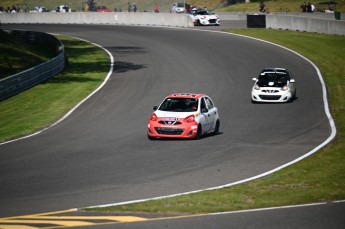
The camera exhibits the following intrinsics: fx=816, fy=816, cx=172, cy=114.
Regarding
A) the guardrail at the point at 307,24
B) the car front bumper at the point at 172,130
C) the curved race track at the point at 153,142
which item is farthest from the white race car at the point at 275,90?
the guardrail at the point at 307,24

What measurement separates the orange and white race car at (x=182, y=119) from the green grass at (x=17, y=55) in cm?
2203

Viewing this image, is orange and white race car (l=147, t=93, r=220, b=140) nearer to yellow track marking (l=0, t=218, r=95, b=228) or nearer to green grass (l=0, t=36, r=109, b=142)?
green grass (l=0, t=36, r=109, b=142)

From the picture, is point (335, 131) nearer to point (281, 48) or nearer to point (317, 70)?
point (317, 70)

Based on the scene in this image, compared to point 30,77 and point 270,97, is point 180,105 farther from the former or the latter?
point 30,77

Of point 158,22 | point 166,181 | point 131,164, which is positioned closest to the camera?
point 166,181

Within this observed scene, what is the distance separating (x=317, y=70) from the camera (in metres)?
48.1

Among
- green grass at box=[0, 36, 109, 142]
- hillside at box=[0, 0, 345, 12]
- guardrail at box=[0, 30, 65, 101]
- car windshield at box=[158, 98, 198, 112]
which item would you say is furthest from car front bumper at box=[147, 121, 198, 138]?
hillside at box=[0, 0, 345, 12]

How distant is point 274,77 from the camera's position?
3894cm

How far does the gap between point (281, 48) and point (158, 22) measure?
1002 inches

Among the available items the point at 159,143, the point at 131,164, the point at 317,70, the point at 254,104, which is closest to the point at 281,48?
the point at 317,70

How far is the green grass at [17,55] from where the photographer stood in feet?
166

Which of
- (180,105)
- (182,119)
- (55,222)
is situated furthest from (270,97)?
(55,222)

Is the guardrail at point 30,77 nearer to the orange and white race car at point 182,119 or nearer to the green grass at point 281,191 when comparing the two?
the orange and white race car at point 182,119

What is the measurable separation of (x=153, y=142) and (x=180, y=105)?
7.26ft
